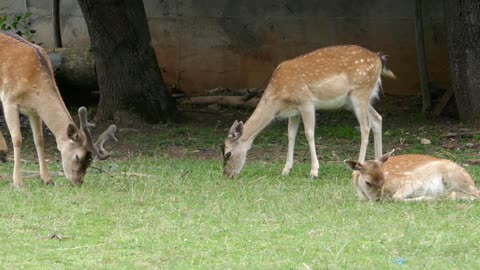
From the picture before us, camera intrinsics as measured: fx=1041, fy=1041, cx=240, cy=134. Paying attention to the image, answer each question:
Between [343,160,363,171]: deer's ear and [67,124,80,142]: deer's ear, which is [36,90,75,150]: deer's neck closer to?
[67,124,80,142]: deer's ear

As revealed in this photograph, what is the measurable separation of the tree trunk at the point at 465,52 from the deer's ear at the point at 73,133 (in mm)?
6444

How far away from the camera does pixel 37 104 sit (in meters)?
10.4

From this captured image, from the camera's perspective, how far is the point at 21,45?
1055 centimetres

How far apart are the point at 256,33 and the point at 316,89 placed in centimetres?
539

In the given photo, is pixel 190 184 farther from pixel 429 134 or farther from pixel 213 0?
pixel 213 0

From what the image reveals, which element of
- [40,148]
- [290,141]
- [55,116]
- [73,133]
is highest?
[55,116]

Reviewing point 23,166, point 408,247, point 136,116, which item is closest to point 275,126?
point 136,116

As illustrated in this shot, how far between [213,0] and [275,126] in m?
3.06

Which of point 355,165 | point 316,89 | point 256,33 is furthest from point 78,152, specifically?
point 256,33

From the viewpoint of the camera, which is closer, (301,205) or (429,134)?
(301,205)

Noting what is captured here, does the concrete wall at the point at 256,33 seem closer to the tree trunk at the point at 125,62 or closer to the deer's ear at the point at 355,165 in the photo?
the tree trunk at the point at 125,62

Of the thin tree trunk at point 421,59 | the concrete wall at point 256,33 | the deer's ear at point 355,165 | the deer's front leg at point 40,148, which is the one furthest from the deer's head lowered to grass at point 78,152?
the concrete wall at point 256,33

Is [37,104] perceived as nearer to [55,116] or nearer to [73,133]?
[55,116]

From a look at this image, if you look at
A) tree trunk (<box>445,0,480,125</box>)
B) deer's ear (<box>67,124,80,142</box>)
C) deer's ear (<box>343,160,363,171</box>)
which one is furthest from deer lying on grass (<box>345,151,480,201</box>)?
tree trunk (<box>445,0,480,125</box>)
